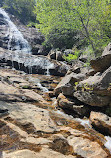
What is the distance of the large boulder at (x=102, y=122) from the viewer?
17.9 feet

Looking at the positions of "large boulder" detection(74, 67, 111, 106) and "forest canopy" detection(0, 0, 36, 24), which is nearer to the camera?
"large boulder" detection(74, 67, 111, 106)

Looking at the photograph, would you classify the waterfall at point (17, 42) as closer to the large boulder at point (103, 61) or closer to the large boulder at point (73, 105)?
the large boulder at point (73, 105)

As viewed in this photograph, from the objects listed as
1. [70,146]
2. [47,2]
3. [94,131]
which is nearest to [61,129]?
[70,146]

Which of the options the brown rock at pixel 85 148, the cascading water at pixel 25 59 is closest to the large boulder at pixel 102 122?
the brown rock at pixel 85 148

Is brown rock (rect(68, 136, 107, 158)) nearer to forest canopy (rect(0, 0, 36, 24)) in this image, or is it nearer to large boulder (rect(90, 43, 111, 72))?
large boulder (rect(90, 43, 111, 72))

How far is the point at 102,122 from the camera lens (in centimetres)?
561

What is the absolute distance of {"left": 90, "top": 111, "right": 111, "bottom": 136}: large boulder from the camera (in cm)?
544

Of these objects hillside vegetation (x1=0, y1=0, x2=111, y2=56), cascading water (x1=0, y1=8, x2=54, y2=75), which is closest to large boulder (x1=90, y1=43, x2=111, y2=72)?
hillside vegetation (x1=0, y1=0, x2=111, y2=56)

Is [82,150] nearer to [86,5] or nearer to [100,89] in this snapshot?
[100,89]

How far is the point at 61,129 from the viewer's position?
540 cm

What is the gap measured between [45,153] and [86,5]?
10651mm

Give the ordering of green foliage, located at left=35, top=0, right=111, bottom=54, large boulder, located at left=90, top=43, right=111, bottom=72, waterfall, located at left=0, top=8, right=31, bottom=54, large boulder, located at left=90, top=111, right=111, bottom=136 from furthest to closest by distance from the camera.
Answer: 1. waterfall, located at left=0, top=8, right=31, bottom=54
2. green foliage, located at left=35, top=0, right=111, bottom=54
3. large boulder, located at left=90, top=43, right=111, bottom=72
4. large boulder, located at left=90, top=111, right=111, bottom=136

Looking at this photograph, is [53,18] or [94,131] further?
[53,18]

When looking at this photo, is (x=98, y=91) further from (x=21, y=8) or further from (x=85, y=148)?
(x=21, y=8)
